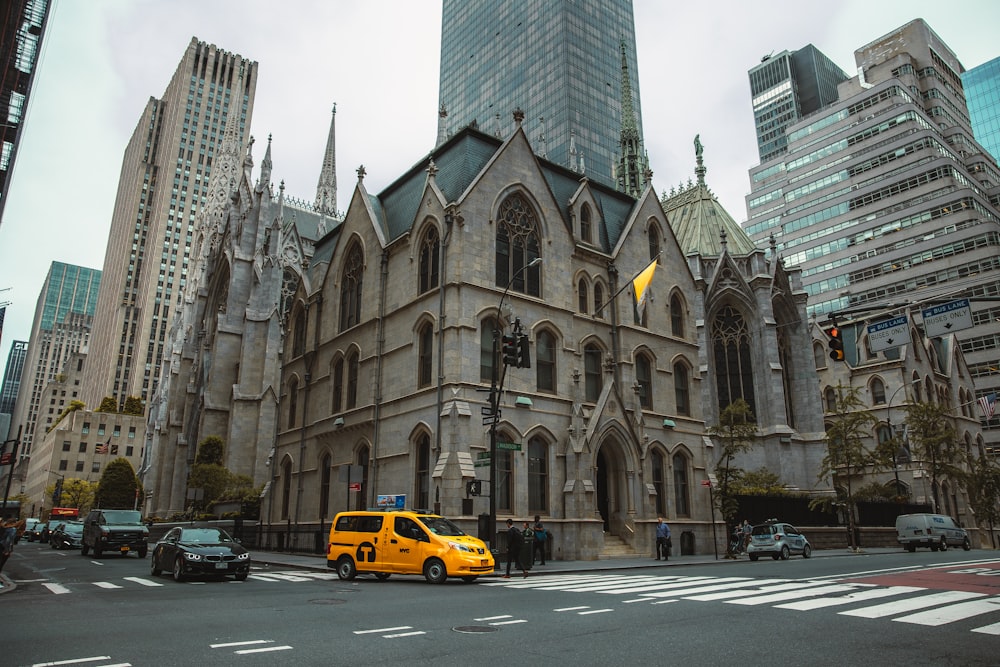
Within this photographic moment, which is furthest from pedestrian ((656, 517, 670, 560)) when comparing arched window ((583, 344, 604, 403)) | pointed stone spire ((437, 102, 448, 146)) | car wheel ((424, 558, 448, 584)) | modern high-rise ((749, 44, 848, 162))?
modern high-rise ((749, 44, 848, 162))

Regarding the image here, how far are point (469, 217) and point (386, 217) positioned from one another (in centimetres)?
724

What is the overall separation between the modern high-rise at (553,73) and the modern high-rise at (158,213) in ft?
138

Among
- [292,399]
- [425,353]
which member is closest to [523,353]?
[425,353]

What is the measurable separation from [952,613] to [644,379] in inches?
889

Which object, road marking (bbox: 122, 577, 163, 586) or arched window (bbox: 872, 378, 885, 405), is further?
arched window (bbox: 872, 378, 885, 405)

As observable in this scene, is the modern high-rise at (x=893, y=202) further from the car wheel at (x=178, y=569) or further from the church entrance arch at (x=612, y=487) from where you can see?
the car wheel at (x=178, y=569)

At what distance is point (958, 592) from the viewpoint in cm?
1315

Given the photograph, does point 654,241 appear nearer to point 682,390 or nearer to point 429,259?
point 682,390

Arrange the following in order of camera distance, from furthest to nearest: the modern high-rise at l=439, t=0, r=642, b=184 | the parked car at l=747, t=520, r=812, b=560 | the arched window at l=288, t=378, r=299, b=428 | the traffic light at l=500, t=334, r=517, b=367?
the modern high-rise at l=439, t=0, r=642, b=184 < the arched window at l=288, t=378, r=299, b=428 < the parked car at l=747, t=520, r=812, b=560 < the traffic light at l=500, t=334, r=517, b=367

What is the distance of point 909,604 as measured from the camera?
11.4 meters

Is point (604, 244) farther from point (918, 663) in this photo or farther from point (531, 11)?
point (531, 11)

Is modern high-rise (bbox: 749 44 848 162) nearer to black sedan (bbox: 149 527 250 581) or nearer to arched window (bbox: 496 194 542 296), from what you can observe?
arched window (bbox: 496 194 542 296)

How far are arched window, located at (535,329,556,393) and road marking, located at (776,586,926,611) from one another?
1611cm

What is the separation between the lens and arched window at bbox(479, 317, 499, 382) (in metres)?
26.8
